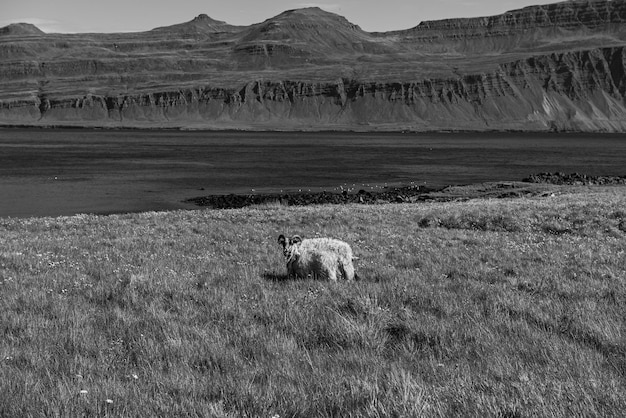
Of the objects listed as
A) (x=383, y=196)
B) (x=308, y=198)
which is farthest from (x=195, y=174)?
(x=383, y=196)

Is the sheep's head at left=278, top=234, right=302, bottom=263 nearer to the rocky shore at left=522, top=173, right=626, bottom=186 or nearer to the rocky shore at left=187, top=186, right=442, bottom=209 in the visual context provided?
the rocky shore at left=187, top=186, right=442, bottom=209

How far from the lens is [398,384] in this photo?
17.6ft

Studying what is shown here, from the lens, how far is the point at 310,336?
743 centimetres

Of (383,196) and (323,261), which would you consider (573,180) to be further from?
(323,261)

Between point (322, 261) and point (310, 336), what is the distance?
451 centimetres

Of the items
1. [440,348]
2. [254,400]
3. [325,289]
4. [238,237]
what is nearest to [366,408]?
[254,400]

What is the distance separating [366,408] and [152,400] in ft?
5.82

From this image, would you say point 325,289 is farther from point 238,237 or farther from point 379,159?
point 379,159

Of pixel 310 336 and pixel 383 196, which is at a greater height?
pixel 310 336

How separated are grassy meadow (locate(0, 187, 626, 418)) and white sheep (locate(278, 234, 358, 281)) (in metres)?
0.43

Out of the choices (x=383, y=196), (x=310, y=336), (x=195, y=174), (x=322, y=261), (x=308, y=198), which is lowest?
(x=195, y=174)

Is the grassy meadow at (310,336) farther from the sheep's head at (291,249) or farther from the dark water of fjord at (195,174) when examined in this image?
the dark water of fjord at (195,174)

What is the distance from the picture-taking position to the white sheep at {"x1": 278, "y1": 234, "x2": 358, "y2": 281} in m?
11.9

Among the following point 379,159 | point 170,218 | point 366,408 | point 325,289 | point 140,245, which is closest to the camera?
point 366,408
